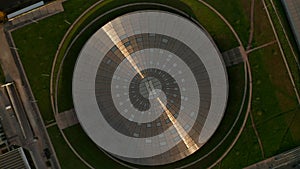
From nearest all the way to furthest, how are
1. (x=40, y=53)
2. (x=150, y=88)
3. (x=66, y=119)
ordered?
(x=150, y=88), (x=66, y=119), (x=40, y=53)

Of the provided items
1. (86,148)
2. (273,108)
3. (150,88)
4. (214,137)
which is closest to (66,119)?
(86,148)

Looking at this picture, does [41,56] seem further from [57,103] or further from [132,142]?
[132,142]

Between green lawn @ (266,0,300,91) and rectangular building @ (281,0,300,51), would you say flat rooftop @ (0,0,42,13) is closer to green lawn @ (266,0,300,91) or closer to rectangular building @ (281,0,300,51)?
green lawn @ (266,0,300,91)

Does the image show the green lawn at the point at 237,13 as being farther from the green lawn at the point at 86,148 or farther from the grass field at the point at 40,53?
the green lawn at the point at 86,148

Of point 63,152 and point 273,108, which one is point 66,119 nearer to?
point 63,152

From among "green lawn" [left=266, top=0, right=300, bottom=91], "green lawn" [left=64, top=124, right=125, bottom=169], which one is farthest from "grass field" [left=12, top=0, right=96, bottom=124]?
"green lawn" [left=266, top=0, right=300, bottom=91]

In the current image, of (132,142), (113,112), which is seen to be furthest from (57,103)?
(132,142)
